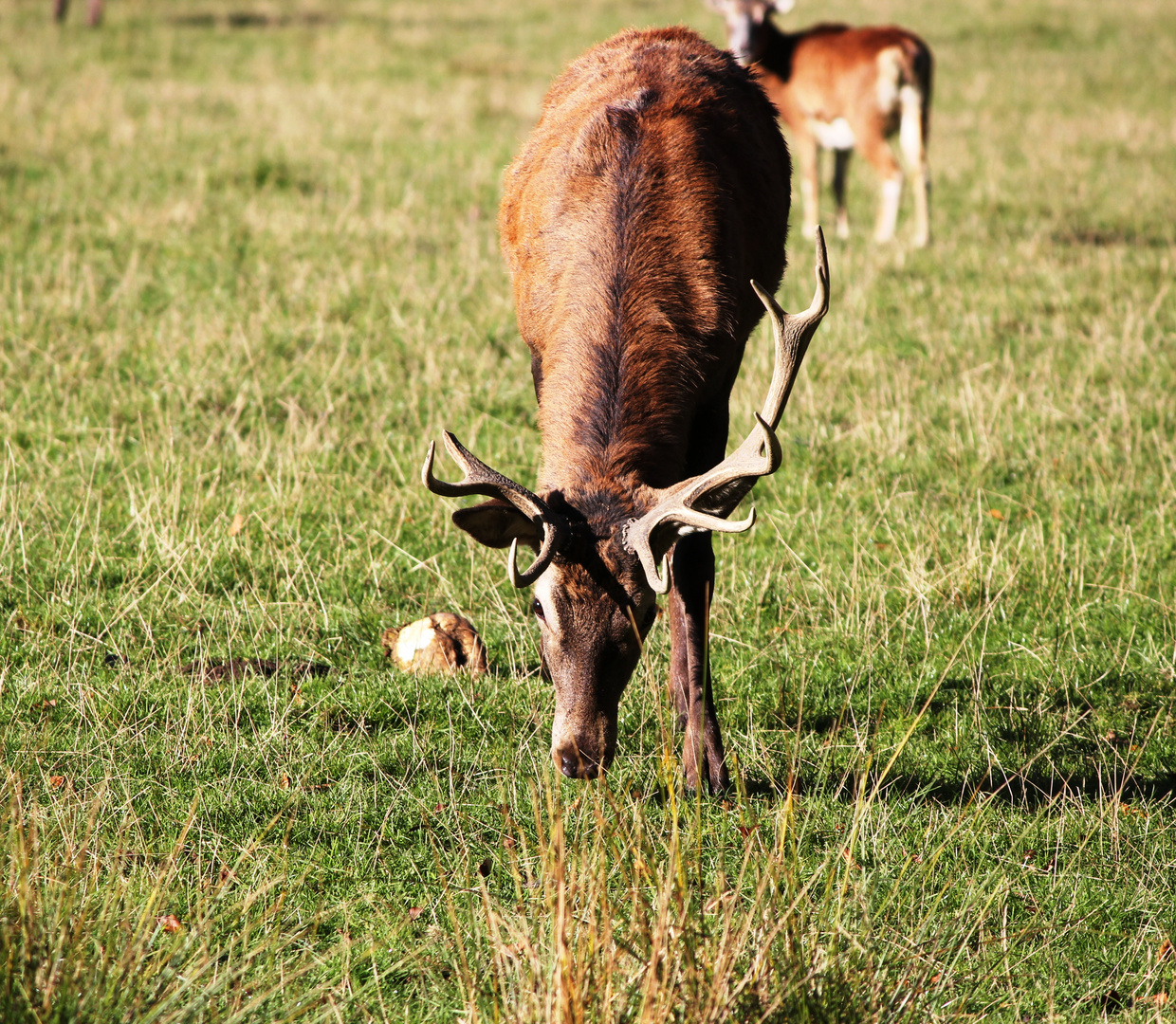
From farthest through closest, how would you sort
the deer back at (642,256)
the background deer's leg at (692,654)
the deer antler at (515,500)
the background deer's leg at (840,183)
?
1. the background deer's leg at (840,183)
2. the background deer's leg at (692,654)
3. the deer back at (642,256)
4. the deer antler at (515,500)

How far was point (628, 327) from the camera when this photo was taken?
3943 millimetres

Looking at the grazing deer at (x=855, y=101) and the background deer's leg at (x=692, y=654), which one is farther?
the grazing deer at (x=855, y=101)

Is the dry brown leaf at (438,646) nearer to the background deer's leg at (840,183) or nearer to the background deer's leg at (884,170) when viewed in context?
the background deer's leg at (884,170)

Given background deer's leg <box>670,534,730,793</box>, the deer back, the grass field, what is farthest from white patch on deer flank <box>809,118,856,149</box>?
background deer's leg <box>670,534,730,793</box>

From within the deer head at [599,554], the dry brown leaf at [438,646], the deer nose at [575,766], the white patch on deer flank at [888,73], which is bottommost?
the dry brown leaf at [438,646]

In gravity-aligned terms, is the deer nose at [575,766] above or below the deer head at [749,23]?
below

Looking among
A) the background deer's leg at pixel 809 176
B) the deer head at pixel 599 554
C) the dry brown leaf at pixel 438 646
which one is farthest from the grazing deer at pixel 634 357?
the background deer's leg at pixel 809 176

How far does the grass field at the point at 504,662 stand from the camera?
9.45 ft

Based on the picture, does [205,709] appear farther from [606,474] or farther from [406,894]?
[606,474]

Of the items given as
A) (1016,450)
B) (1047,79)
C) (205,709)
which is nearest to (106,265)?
(205,709)

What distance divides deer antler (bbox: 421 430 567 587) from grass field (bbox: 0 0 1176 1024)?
1.98 feet

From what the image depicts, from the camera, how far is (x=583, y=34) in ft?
78.5

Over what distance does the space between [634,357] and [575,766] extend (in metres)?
1.30

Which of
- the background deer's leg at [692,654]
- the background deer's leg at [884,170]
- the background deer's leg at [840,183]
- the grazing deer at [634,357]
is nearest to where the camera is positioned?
the grazing deer at [634,357]
